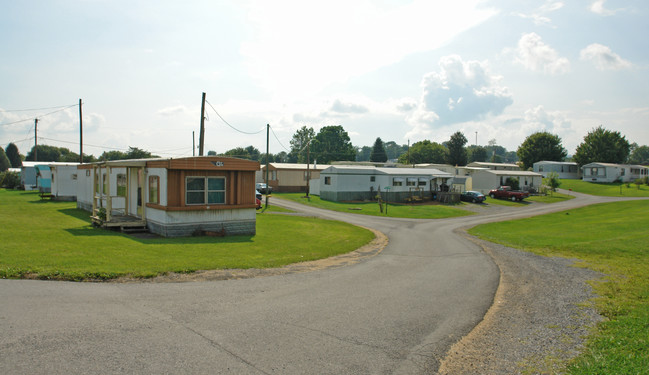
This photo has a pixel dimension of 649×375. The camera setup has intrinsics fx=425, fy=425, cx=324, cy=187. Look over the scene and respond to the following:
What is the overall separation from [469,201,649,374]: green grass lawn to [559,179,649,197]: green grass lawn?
35.6m

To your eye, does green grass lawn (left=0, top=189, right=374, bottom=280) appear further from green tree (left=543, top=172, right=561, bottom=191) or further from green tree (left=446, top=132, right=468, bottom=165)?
green tree (left=446, top=132, right=468, bottom=165)

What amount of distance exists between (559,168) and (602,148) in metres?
13.0

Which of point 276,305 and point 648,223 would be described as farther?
point 648,223

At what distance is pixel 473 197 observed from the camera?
50.8m

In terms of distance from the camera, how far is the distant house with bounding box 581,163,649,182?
7650 centimetres

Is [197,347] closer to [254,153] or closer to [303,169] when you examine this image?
[303,169]

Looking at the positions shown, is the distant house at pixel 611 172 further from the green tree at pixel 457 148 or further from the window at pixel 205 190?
the window at pixel 205 190

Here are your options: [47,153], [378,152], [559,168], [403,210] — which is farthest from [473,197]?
[47,153]

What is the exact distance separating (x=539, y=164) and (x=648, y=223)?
6407 cm

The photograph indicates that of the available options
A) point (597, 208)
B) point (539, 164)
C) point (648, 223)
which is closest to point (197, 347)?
point (648, 223)

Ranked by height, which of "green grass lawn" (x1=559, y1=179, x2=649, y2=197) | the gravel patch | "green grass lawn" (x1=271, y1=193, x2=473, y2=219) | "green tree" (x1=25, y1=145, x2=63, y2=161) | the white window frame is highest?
"green tree" (x1=25, y1=145, x2=63, y2=161)

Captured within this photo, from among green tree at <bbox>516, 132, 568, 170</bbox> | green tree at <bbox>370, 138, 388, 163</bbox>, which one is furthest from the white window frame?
green tree at <bbox>370, 138, 388, 163</bbox>

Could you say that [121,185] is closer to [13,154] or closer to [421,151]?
[421,151]

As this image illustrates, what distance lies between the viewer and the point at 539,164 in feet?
277
